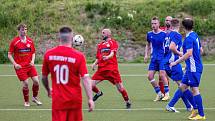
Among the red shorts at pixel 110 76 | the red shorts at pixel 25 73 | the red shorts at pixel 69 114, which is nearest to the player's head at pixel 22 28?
the red shorts at pixel 25 73

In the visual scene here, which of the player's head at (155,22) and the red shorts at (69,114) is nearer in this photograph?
the red shorts at (69,114)

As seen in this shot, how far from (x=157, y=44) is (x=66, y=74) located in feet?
23.3

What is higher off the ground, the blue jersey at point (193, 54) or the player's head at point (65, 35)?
the player's head at point (65, 35)

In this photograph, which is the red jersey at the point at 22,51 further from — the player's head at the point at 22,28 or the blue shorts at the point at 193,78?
the blue shorts at the point at 193,78

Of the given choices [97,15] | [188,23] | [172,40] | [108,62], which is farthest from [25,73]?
[97,15]

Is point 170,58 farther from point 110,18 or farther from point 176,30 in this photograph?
point 110,18

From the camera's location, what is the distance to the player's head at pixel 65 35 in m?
8.37

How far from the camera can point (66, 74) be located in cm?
853

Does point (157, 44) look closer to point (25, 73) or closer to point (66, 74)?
point (25, 73)

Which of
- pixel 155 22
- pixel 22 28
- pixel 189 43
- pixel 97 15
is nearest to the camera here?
pixel 189 43

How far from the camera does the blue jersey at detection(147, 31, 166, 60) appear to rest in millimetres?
15258

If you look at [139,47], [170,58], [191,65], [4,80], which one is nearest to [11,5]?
[139,47]

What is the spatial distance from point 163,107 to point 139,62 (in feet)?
48.4

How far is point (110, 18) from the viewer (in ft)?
109
